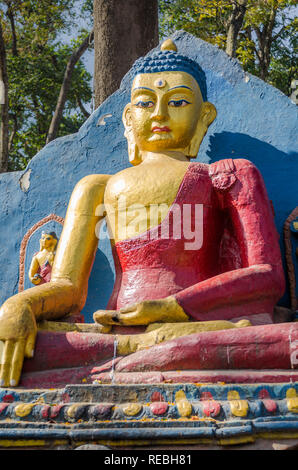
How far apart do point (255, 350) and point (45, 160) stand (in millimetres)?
2718

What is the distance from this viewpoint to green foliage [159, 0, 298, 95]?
998 centimetres

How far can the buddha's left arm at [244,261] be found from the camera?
127 inches

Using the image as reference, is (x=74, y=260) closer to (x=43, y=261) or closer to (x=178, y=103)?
(x=43, y=261)

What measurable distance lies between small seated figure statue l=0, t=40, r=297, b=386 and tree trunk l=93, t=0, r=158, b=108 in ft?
5.18

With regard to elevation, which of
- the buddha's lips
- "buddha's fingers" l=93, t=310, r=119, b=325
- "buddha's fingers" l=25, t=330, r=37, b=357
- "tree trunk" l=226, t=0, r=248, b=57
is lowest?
"buddha's fingers" l=25, t=330, r=37, b=357

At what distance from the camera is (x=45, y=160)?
4902mm

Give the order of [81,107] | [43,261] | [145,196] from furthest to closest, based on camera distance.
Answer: [81,107] → [43,261] → [145,196]

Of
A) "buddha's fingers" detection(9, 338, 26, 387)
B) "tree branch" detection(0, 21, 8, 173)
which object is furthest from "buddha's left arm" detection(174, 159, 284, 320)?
"tree branch" detection(0, 21, 8, 173)

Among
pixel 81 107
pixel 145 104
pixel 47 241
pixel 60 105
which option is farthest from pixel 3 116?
pixel 145 104

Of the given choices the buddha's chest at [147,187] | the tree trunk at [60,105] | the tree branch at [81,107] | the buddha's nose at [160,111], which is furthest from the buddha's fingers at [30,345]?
the tree branch at [81,107]

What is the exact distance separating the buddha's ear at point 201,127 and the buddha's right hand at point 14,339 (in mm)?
1638

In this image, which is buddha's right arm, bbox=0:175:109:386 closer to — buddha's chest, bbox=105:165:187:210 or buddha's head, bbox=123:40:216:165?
buddha's chest, bbox=105:165:187:210

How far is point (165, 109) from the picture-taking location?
3.92 metres

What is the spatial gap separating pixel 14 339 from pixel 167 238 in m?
1.08
